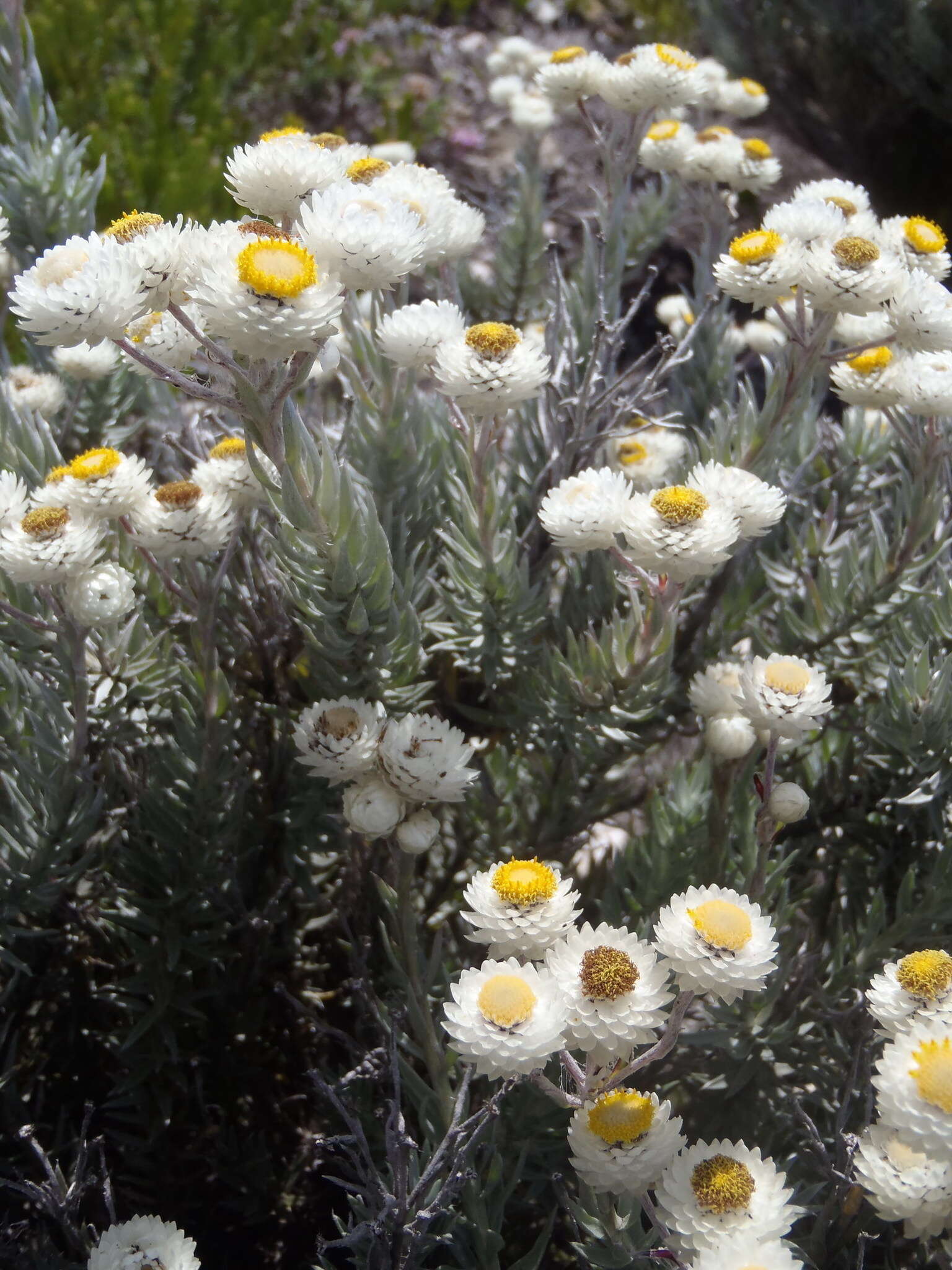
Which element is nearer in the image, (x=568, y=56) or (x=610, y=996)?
(x=610, y=996)

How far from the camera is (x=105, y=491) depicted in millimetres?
1589

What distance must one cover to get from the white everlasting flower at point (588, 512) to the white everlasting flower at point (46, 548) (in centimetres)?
65

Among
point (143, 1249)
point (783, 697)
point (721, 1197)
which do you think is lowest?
point (143, 1249)

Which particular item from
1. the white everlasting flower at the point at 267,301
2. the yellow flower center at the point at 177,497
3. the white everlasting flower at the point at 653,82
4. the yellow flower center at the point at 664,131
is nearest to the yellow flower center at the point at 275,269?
the white everlasting flower at the point at 267,301

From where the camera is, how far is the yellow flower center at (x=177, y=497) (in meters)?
1.61

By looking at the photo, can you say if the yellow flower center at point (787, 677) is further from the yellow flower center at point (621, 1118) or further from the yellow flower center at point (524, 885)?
the yellow flower center at point (621, 1118)

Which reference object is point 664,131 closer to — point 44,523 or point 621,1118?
Result: point 44,523

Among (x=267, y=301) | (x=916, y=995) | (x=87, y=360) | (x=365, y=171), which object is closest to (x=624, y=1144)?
(x=916, y=995)

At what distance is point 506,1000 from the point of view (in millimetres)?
1142

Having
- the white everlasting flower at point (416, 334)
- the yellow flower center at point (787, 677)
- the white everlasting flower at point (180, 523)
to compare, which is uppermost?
the white everlasting flower at point (416, 334)

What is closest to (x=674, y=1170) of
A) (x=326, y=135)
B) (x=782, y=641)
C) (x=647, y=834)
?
(x=647, y=834)

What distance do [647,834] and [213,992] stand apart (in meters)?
0.76

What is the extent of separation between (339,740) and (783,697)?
1.96ft

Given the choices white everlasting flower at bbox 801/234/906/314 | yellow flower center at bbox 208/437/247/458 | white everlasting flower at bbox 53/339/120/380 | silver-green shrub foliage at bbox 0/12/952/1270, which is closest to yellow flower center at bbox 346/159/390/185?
silver-green shrub foliage at bbox 0/12/952/1270
